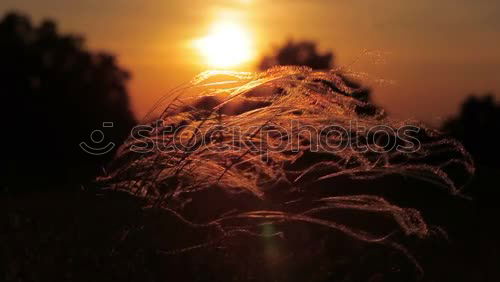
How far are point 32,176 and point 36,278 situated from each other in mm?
15466

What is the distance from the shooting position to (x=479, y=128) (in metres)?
37.5

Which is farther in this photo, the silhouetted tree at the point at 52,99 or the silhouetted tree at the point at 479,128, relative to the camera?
the silhouetted tree at the point at 479,128

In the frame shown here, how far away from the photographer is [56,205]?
1053cm

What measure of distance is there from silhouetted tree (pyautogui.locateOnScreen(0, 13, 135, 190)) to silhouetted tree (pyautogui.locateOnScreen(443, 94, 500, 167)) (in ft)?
37.6

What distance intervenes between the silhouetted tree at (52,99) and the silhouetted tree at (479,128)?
11.4 metres

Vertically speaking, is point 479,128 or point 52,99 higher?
point 479,128

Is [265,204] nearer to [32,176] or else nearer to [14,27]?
[32,176]

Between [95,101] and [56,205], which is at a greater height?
[95,101]

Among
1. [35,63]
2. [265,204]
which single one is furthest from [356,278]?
[35,63]

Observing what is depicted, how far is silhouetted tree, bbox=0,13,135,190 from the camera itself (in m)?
28.0

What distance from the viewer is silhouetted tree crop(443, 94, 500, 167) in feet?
102

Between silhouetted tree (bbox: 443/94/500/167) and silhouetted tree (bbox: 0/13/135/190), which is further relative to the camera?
silhouetted tree (bbox: 443/94/500/167)

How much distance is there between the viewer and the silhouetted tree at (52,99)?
91.9 feet

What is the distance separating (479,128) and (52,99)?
1739 centimetres
